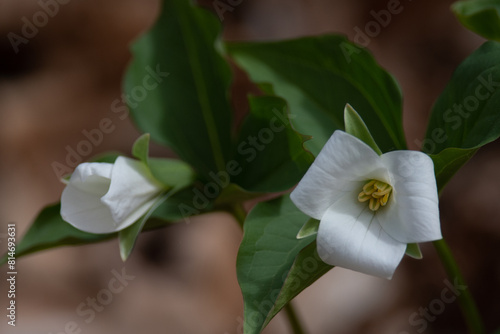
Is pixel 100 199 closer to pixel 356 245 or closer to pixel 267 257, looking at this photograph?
pixel 267 257

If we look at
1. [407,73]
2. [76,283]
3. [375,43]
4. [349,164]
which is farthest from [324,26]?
[349,164]

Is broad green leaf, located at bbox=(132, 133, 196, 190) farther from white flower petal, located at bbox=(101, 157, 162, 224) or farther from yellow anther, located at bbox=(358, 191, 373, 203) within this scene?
yellow anther, located at bbox=(358, 191, 373, 203)

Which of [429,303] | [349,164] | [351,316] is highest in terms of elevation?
[349,164]

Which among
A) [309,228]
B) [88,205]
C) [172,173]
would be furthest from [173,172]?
[309,228]

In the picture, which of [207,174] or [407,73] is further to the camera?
[407,73]

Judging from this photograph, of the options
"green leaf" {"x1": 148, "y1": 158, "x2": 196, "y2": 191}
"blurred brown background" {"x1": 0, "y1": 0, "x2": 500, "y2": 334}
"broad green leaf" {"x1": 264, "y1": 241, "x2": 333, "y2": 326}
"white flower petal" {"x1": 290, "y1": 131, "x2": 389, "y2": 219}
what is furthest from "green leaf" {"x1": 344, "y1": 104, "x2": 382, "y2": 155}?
"blurred brown background" {"x1": 0, "y1": 0, "x2": 500, "y2": 334}

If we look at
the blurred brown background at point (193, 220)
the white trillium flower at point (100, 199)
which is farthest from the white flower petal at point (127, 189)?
the blurred brown background at point (193, 220)

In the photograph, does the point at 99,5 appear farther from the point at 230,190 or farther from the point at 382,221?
the point at 382,221
